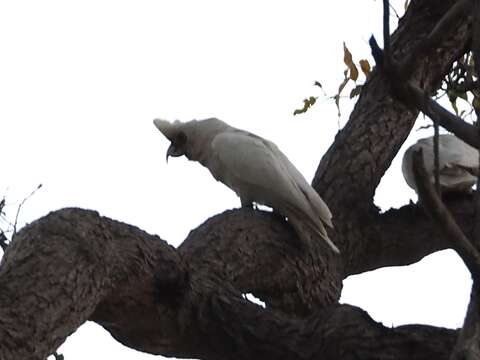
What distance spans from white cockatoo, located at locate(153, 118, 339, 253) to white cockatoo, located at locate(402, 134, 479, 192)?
2.55 ft

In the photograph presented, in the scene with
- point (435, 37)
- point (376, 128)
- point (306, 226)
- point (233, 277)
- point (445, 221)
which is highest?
point (376, 128)

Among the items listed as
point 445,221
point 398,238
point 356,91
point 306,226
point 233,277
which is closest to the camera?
point 445,221

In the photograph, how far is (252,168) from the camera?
4.87 metres

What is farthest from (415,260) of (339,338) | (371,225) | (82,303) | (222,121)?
(82,303)

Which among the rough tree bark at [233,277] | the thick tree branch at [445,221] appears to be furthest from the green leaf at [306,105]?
the thick tree branch at [445,221]

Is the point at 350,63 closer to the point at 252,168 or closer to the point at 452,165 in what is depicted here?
the point at 252,168

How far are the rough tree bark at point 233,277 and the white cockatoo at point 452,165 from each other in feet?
1.66

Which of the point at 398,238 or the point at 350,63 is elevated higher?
the point at 350,63

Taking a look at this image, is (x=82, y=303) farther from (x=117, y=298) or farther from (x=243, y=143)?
(x=243, y=143)

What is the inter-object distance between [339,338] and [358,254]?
5.17 ft

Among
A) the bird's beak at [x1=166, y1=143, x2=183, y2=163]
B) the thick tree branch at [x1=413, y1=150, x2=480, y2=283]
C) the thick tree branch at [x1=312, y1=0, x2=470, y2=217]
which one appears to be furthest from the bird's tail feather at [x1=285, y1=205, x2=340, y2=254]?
the thick tree branch at [x1=413, y1=150, x2=480, y2=283]

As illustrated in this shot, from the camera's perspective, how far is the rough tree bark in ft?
9.18

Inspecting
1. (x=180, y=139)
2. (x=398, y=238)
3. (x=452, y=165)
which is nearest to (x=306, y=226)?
(x=398, y=238)

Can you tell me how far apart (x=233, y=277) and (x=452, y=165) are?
2.02m
